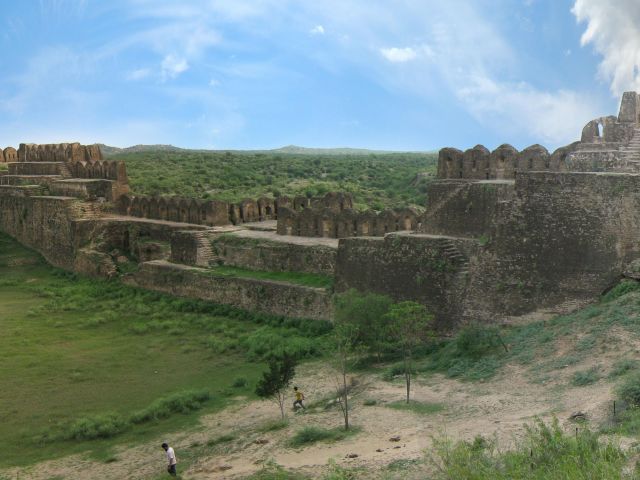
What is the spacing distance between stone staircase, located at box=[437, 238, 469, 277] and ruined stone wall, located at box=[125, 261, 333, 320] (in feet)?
11.7

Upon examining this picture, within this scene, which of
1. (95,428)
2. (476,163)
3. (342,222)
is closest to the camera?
(95,428)

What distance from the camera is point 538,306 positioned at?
13.6 meters

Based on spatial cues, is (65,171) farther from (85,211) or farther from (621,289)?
(621,289)

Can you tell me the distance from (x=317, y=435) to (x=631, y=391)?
14.7ft

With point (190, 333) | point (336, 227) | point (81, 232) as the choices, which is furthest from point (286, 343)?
point (81, 232)

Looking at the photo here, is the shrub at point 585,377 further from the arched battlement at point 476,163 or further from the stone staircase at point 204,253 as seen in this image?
the stone staircase at point 204,253

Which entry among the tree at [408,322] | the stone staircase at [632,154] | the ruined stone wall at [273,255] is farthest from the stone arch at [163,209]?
the stone staircase at [632,154]

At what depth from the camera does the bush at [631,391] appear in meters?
8.32

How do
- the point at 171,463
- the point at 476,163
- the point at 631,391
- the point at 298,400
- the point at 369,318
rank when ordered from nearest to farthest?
the point at 631,391 < the point at 171,463 < the point at 298,400 < the point at 369,318 < the point at 476,163

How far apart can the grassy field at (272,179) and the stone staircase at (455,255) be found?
17.3m

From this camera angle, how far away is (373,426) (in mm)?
10680

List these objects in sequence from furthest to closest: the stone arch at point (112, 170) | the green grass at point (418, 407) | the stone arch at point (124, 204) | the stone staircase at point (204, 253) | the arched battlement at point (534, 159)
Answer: the stone arch at point (112, 170) < the stone arch at point (124, 204) < the stone staircase at point (204, 253) < the arched battlement at point (534, 159) < the green grass at point (418, 407)

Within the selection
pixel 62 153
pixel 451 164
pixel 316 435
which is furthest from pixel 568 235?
pixel 62 153

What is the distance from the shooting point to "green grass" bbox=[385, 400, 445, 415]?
10805 mm
